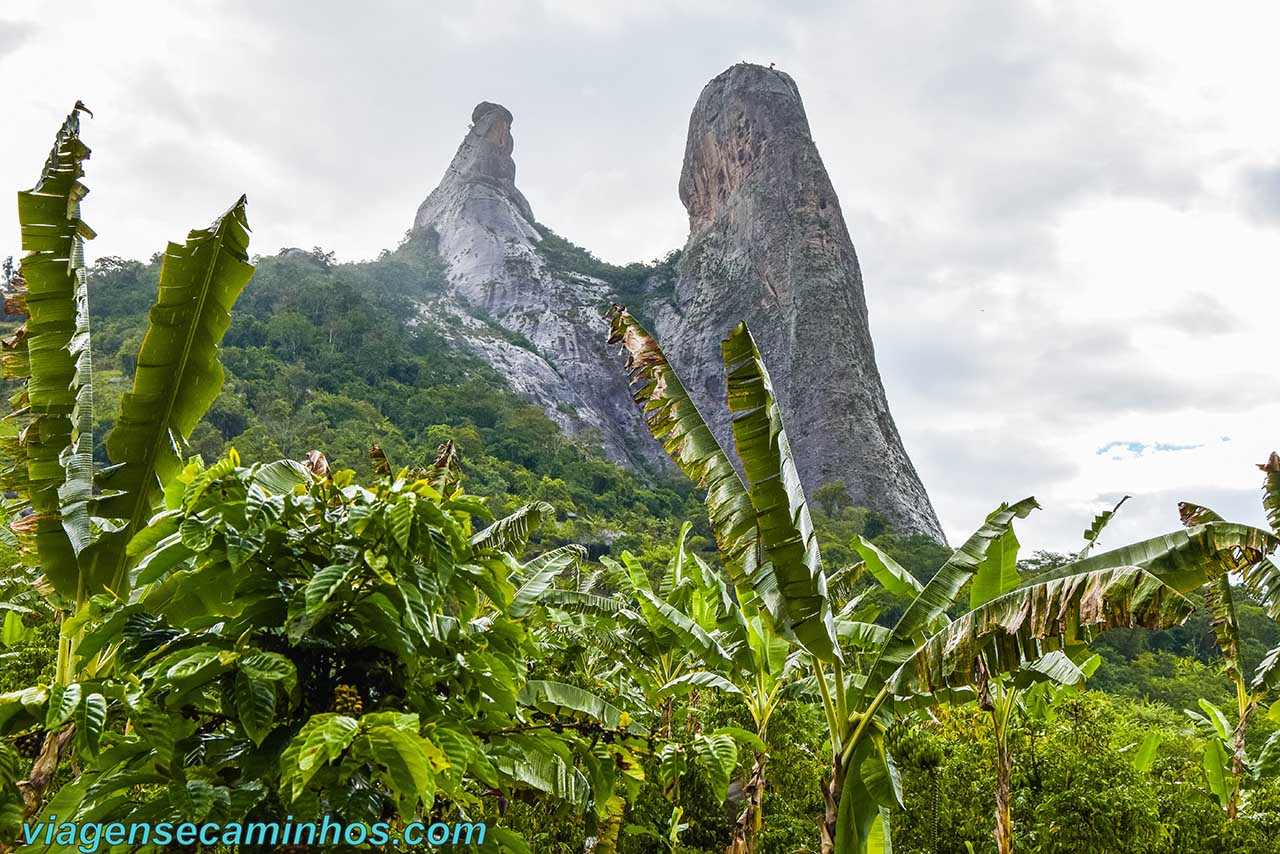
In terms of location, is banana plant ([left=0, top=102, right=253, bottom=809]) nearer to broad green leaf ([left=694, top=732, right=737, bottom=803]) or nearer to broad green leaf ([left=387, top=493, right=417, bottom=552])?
broad green leaf ([left=387, top=493, right=417, bottom=552])

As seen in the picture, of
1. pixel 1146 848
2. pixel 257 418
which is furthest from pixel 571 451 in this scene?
pixel 1146 848

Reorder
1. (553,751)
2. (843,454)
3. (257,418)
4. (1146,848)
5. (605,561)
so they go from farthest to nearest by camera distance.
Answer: (843,454) < (257,418) < (605,561) < (1146,848) < (553,751)

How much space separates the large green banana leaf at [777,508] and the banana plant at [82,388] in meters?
2.23

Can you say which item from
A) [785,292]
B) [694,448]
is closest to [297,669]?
[694,448]

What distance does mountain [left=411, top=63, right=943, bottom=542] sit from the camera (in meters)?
44.8

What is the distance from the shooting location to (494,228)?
6294 cm

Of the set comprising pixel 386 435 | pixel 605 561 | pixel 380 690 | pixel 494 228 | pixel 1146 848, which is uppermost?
pixel 494 228

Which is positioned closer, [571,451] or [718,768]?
[718,768]

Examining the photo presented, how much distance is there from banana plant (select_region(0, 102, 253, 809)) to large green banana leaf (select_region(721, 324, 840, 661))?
223cm

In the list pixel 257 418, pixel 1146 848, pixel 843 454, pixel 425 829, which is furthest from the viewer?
pixel 843 454

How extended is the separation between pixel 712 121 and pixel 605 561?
55.2 meters

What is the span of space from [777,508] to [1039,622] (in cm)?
110

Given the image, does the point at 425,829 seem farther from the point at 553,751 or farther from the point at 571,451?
the point at 571,451

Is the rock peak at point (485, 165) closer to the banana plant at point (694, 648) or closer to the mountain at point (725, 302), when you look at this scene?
the mountain at point (725, 302)
